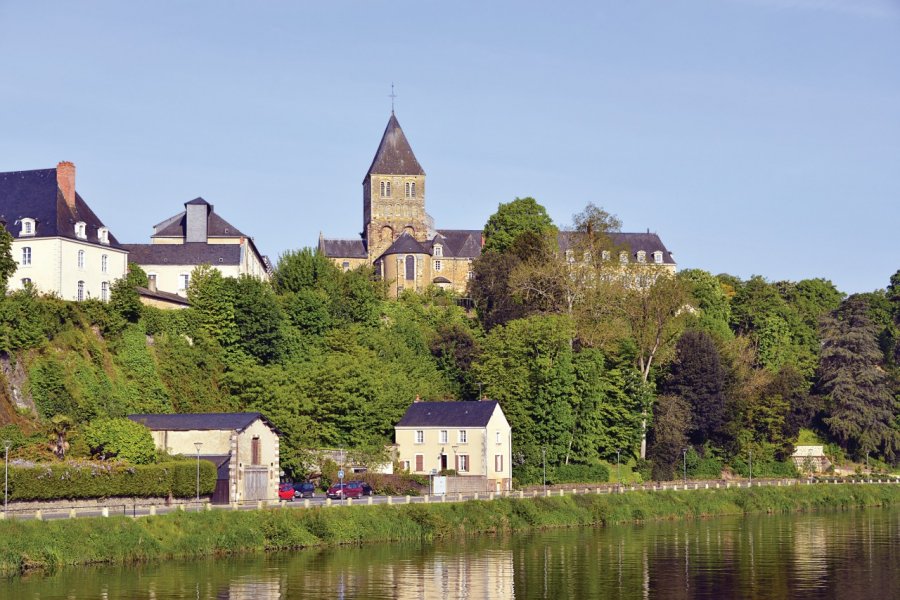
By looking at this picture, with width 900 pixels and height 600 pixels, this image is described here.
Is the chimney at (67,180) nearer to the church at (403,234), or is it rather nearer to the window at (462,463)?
the window at (462,463)

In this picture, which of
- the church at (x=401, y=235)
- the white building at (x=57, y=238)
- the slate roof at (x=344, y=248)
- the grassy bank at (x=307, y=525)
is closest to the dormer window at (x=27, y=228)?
the white building at (x=57, y=238)

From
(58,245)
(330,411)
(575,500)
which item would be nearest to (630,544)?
(575,500)

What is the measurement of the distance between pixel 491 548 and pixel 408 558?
17.0ft

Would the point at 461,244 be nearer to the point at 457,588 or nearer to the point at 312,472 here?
the point at 312,472

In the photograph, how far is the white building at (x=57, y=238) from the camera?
71.8 meters

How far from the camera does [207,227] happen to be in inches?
3755

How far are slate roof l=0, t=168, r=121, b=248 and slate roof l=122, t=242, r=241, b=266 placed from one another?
9.39 meters

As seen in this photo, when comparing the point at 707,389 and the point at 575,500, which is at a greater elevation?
the point at 707,389

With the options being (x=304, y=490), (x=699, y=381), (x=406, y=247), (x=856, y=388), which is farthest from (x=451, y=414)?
(x=406, y=247)

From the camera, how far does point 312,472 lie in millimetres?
70938

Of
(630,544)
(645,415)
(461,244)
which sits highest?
(461,244)

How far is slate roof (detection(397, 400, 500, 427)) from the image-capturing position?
2928 inches

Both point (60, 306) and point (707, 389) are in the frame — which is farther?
point (707, 389)

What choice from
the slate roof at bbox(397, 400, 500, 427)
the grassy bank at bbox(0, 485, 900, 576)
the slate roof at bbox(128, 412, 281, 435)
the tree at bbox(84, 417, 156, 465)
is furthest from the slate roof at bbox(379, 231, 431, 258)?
the tree at bbox(84, 417, 156, 465)
